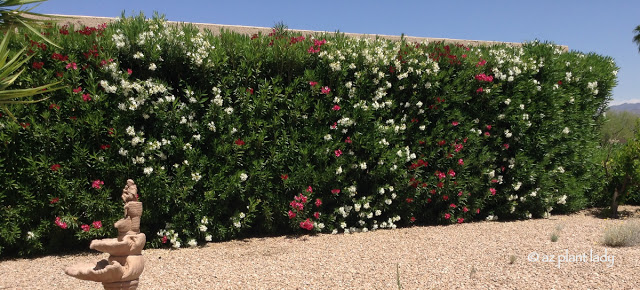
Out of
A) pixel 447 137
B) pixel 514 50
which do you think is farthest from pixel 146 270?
pixel 514 50

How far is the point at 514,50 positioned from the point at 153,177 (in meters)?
6.10

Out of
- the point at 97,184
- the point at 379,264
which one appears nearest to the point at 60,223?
the point at 97,184

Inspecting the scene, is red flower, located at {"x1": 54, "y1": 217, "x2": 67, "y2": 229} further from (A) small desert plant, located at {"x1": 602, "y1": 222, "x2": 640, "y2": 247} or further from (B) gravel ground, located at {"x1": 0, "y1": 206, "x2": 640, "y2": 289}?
(A) small desert plant, located at {"x1": 602, "y1": 222, "x2": 640, "y2": 247}

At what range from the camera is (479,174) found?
682 centimetres

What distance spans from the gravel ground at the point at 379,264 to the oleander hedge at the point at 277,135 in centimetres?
41

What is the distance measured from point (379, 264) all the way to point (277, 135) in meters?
2.17

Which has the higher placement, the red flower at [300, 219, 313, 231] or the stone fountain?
the stone fountain

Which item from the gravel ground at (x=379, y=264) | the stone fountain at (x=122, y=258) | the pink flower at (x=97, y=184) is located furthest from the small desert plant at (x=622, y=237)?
the pink flower at (x=97, y=184)

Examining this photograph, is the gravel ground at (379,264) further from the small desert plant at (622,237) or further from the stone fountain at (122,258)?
the stone fountain at (122,258)

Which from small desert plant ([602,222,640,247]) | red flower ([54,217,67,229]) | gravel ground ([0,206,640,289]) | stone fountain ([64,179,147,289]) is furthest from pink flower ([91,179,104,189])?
small desert plant ([602,222,640,247])

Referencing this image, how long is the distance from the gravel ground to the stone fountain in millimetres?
1513

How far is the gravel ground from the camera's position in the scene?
13.4ft

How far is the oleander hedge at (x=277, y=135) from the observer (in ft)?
16.2

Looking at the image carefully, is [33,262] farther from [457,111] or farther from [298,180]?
[457,111]
